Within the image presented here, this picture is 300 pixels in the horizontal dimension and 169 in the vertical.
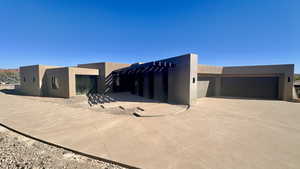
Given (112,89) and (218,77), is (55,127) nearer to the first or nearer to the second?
(112,89)

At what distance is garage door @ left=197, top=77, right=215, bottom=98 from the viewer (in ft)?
40.9

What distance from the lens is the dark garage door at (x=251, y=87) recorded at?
37.8 ft

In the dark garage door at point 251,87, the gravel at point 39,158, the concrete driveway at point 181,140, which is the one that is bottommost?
the gravel at point 39,158

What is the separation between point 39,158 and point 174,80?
830cm

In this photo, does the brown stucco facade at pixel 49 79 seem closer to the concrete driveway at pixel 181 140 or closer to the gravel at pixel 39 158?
the concrete driveway at pixel 181 140

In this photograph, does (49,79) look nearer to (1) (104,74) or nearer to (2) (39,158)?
(1) (104,74)

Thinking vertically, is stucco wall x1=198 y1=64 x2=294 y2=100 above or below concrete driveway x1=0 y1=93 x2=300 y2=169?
above

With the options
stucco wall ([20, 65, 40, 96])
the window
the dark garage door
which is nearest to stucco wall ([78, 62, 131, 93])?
the window

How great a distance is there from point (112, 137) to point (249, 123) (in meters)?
5.66

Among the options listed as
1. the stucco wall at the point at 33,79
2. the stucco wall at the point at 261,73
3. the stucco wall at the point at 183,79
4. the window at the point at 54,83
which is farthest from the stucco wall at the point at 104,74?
the stucco wall at the point at 261,73

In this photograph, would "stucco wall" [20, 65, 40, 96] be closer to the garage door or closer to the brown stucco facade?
the brown stucco facade

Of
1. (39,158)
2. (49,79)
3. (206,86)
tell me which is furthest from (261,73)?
(49,79)

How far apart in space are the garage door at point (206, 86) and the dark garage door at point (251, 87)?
134 cm

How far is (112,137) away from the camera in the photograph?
3842 millimetres
